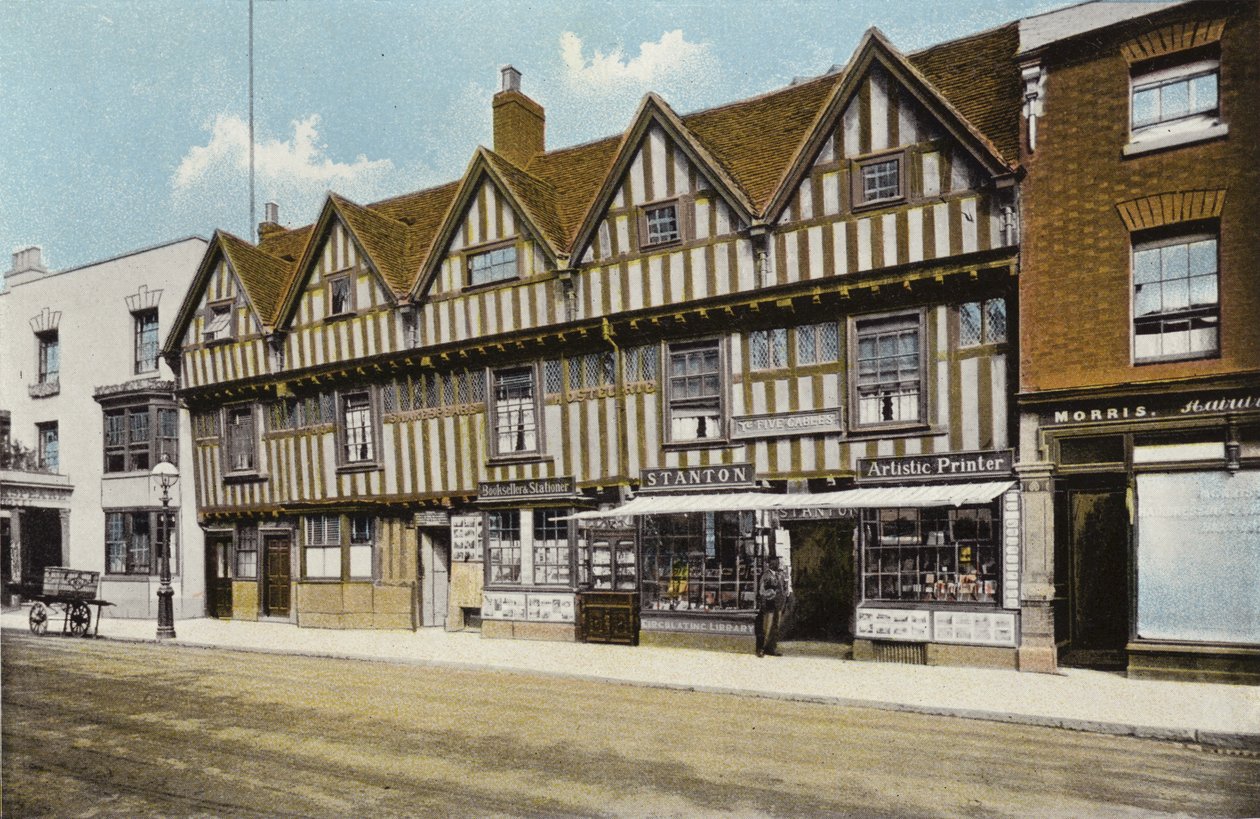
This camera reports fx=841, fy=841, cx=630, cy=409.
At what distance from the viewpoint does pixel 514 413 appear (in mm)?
13984

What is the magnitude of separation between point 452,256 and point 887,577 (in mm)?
8769

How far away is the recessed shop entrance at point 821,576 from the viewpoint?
12.6 meters

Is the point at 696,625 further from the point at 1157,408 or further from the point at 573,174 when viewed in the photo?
the point at 573,174

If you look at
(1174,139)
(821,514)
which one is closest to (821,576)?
(821,514)

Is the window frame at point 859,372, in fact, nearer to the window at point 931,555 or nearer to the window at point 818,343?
the window at point 818,343

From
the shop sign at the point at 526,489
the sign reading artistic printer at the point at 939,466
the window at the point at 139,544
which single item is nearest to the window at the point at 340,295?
the shop sign at the point at 526,489

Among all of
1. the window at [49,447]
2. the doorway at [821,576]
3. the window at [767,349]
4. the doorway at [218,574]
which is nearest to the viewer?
the window at [49,447]

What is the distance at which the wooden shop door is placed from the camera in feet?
33.0

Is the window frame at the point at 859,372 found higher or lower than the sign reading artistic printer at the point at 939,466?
higher

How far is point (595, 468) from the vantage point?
13.1 meters

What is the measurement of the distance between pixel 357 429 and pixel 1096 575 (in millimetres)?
12271

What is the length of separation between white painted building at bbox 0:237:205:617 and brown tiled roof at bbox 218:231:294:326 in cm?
90

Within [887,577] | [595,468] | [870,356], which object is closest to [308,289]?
[595,468]

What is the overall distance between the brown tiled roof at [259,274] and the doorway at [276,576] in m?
4.47
